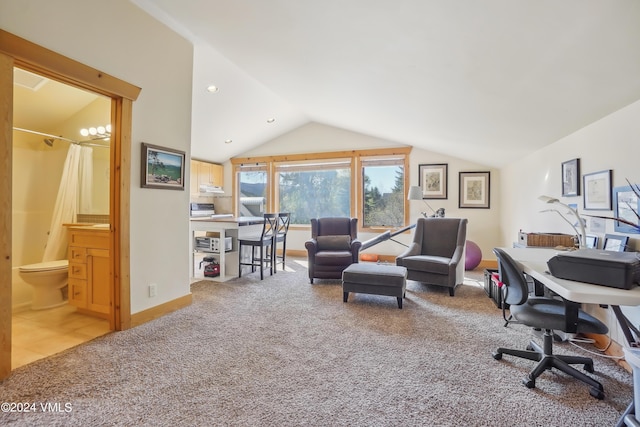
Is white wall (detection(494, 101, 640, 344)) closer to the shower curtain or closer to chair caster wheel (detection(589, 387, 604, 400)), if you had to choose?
chair caster wheel (detection(589, 387, 604, 400))

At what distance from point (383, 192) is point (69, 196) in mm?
5064

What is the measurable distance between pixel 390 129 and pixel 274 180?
9.99 ft

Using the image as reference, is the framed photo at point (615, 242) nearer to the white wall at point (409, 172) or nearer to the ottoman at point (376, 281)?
the ottoman at point (376, 281)

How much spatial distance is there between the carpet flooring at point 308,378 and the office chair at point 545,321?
0.08 meters

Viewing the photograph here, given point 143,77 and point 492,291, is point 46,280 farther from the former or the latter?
point 492,291

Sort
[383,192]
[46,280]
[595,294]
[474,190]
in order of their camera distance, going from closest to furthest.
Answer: [595,294] → [46,280] → [474,190] → [383,192]

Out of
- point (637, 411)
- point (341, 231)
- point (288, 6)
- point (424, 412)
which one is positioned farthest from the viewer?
point (341, 231)

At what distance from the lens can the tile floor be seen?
7.15 ft

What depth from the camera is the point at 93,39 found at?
229 cm

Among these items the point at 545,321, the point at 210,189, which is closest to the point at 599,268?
the point at 545,321

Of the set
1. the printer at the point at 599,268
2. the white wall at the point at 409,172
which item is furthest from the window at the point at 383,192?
the printer at the point at 599,268

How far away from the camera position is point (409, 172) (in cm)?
580

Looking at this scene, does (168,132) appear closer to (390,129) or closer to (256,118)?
(256,118)

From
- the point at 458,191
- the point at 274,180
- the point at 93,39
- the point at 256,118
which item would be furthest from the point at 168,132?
the point at 458,191
